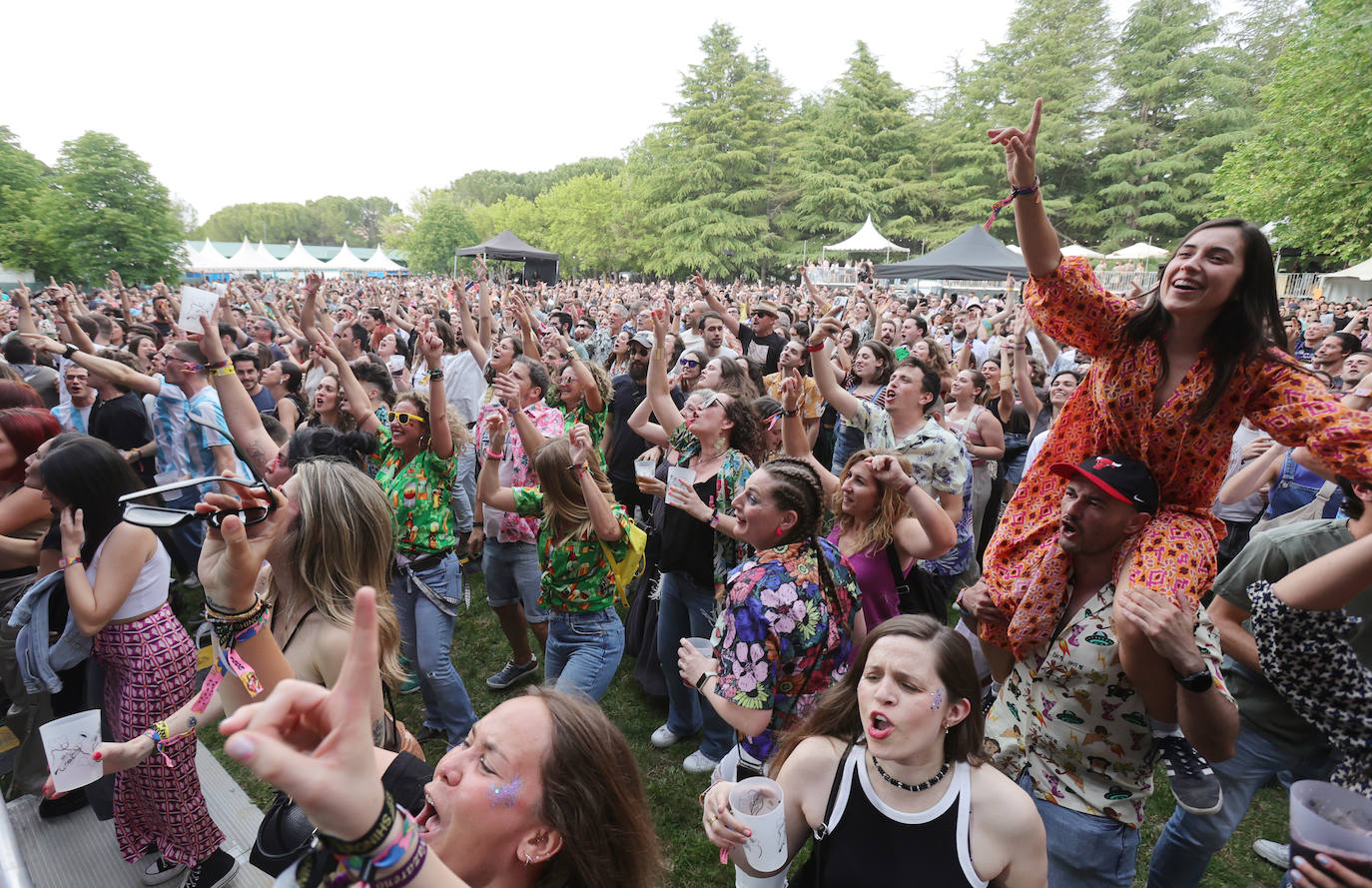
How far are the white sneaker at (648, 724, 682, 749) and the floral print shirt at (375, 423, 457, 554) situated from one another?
1.71 m

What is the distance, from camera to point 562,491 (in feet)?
12.1

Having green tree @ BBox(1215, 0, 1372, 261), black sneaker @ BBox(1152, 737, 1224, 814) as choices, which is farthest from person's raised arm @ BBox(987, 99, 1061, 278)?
green tree @ BBox(1215, 0, 1372, 261)

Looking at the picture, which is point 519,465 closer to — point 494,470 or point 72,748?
point 494,470

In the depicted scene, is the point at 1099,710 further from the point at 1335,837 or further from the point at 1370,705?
the point at 1335,837

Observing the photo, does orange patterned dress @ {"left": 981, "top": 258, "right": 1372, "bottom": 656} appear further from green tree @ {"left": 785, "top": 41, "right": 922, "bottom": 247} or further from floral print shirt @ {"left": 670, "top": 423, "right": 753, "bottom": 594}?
green tree @ {"left": 785, "top": 41, "right": 922, "bottom": 247}

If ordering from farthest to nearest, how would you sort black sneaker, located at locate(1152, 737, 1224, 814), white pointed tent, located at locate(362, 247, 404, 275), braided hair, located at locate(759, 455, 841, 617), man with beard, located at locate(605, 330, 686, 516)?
1. white pointed tent, located at locate(362, 247, 404, 275)
2. man with beard, located at locate(605, 330, 686, 516)
3. braided hair, located at locate(759, 455, 841, 617)
4. black sneaker, located at locate(1152, 737, 1224, 814)

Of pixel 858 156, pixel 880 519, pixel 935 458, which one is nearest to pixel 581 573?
pixel 880 519

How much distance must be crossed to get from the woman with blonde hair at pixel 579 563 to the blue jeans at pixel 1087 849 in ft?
7.23

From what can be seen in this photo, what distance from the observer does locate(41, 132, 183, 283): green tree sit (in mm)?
27906

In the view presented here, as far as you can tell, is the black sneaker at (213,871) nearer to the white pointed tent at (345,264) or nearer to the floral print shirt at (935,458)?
the floral print shirt at (935,458)

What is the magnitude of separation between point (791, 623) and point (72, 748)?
98.5 inches

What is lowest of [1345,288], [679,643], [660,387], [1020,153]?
[679,643]

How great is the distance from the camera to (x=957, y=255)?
1791 centimetres

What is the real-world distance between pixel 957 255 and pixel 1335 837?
60.8ft
